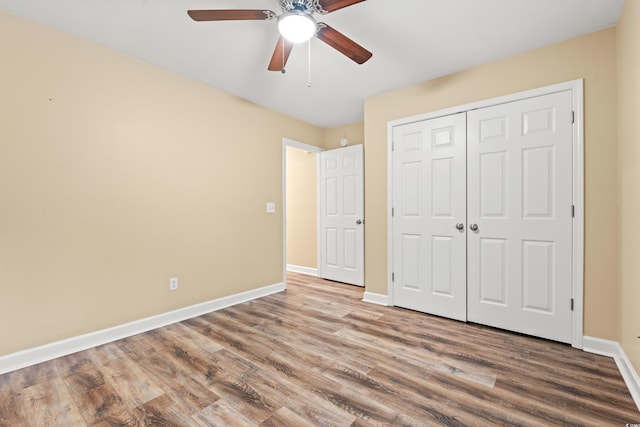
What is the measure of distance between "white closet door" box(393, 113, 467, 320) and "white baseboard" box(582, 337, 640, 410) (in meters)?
0.92

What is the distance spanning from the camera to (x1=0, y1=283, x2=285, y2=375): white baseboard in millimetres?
1986

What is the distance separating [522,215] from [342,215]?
2.41 meters

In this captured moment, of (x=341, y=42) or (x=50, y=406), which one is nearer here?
(x=50, y=406)

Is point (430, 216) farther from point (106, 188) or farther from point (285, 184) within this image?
point (106, 188)

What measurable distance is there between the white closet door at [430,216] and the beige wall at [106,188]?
74.5 inches

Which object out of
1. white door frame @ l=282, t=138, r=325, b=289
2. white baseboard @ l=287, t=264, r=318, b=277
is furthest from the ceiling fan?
white baseboard @ l=287, t=264, r=318, b=277

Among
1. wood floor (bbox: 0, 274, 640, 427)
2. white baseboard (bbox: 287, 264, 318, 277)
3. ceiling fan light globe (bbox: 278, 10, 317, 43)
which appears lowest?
wood floor (bbox: 0, 274, 640, 427)

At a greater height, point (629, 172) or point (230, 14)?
point (230, 14)

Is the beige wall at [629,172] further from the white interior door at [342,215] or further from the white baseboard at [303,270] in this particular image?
the white baseboard at [303,270]

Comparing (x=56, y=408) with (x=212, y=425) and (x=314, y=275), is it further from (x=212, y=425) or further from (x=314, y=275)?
(x=314, y=275)

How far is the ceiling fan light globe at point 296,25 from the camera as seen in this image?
1.66 m

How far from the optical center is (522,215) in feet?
8.12

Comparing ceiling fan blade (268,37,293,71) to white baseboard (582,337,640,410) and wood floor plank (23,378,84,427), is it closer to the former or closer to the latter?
wood floor plank (23,378,84,427)

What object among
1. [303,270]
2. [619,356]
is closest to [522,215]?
[619,356]
